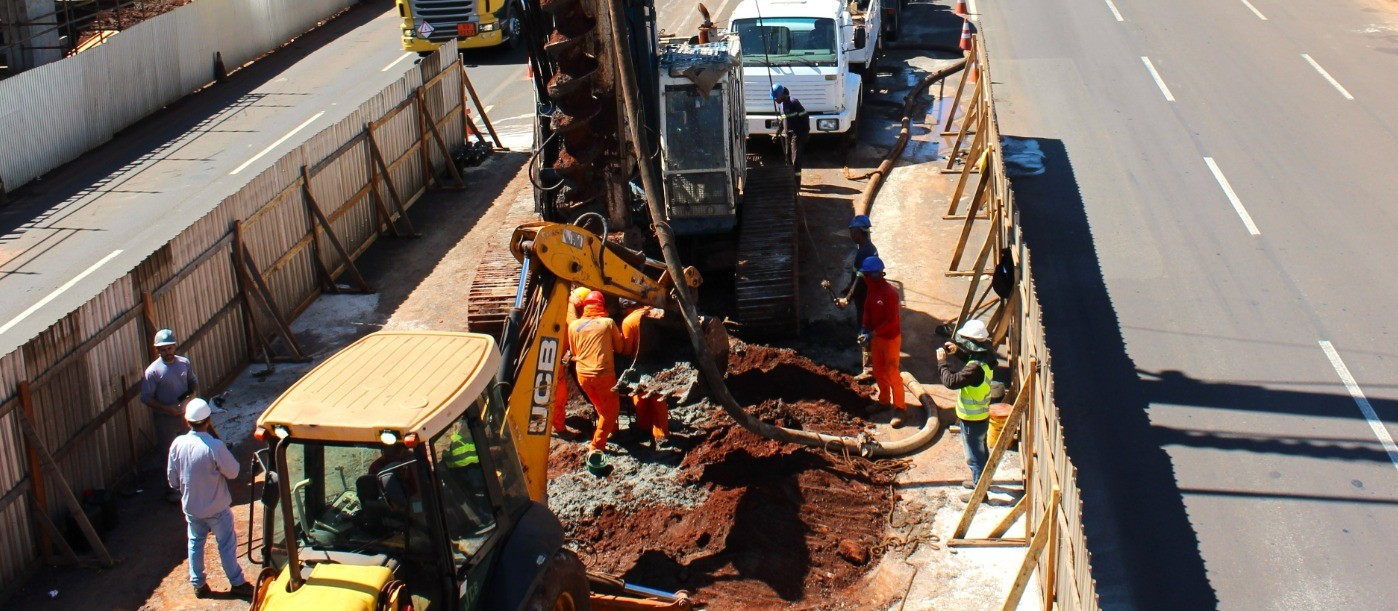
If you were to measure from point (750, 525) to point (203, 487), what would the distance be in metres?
3.96

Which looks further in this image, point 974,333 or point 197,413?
point 974,333

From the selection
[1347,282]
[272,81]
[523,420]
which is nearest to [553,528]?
[523,420]

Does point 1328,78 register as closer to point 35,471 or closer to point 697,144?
point 697,144

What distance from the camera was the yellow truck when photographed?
84.7 ft

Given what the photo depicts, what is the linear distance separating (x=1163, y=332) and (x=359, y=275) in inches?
366

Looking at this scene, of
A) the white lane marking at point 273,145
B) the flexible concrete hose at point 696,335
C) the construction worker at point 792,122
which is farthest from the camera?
the white lane marking at point 273,145

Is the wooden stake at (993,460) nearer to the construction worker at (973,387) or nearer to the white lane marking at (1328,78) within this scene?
the construction worker at (973,387)

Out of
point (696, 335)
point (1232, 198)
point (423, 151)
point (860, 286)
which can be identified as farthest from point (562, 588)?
point (1232, 198)

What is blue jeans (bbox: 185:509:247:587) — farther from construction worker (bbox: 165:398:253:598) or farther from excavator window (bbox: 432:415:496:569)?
excavator window (bbox: 432:415:496:569)

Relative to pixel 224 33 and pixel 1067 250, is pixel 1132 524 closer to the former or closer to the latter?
pixel 1067 250

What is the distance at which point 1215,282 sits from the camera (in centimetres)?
1441

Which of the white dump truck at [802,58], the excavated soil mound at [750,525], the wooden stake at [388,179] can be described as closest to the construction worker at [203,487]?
the excavated soil mound at [750,525]

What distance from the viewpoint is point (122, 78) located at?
2261cm

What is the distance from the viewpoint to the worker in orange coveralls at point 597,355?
10445 mm
